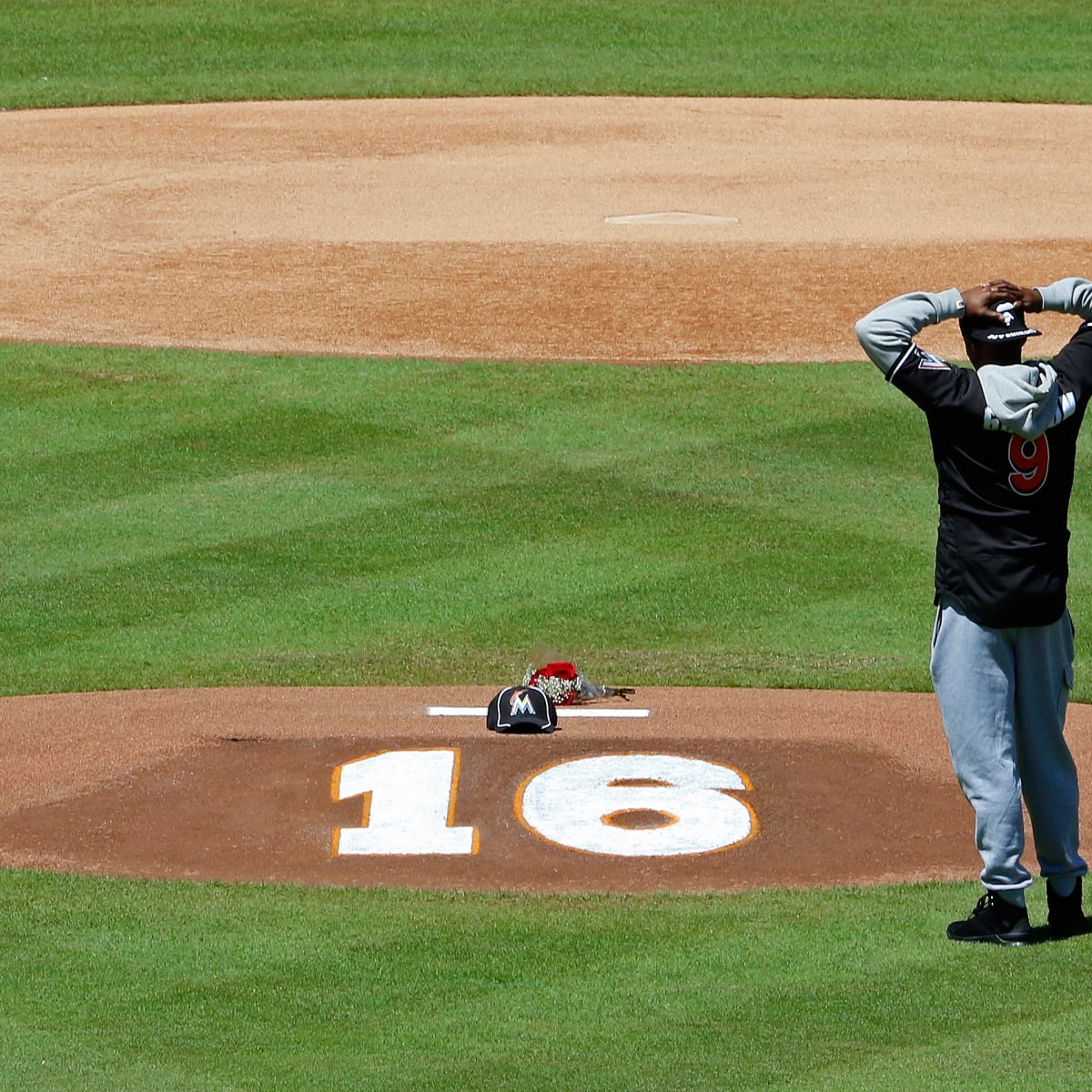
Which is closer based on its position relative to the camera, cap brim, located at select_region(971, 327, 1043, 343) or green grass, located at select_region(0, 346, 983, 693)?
cap brim, located at select_region(971, 327, 1043, 343)

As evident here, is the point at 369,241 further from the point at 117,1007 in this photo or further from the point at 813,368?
the point at 117,1007

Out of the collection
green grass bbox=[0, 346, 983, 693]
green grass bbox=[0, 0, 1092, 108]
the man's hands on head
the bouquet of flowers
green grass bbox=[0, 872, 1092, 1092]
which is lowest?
green grass bbox=[0, 872, 1092, 1092]

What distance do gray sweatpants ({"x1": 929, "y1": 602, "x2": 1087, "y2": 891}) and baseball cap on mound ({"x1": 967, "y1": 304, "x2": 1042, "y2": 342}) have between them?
0.82m

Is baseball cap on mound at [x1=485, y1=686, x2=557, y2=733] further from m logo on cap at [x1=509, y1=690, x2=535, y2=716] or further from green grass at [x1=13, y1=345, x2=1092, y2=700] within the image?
green grass at [x1=13, y1=345, x2=1092, y2=700]

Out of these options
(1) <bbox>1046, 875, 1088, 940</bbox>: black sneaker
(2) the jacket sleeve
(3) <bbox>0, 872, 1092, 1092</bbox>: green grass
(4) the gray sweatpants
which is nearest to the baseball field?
(3) <bbox>0, 872, 1092, 1092</bbox>: green grass

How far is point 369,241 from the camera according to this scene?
20.2m

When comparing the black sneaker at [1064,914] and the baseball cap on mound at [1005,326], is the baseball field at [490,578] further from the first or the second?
the baseball cap on mound at [1005,326]

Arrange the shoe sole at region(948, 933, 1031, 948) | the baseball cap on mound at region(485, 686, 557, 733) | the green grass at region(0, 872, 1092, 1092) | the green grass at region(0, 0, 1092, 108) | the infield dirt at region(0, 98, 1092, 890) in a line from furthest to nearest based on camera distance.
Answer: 1. the green grass at region(0, 0, 1092, 108)
2. the baseball cap on mound at region(485, 686, 557, 733)
3. the infield dirt at region(0, 98, 1092, 890)
4. the shoe sole at region(948, 933, 1031, 948)
5. the green grass at region(0, 872, 1092, 1092)

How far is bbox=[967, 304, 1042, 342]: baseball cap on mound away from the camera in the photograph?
20.1ft

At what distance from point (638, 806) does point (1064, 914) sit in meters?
2.11

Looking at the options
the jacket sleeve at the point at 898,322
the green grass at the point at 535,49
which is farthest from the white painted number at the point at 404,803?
the green grass at the point at 535,49

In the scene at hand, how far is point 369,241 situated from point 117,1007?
1489cm

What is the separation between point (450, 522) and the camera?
12617mm

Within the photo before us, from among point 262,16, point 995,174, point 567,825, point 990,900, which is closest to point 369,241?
point 995,174
